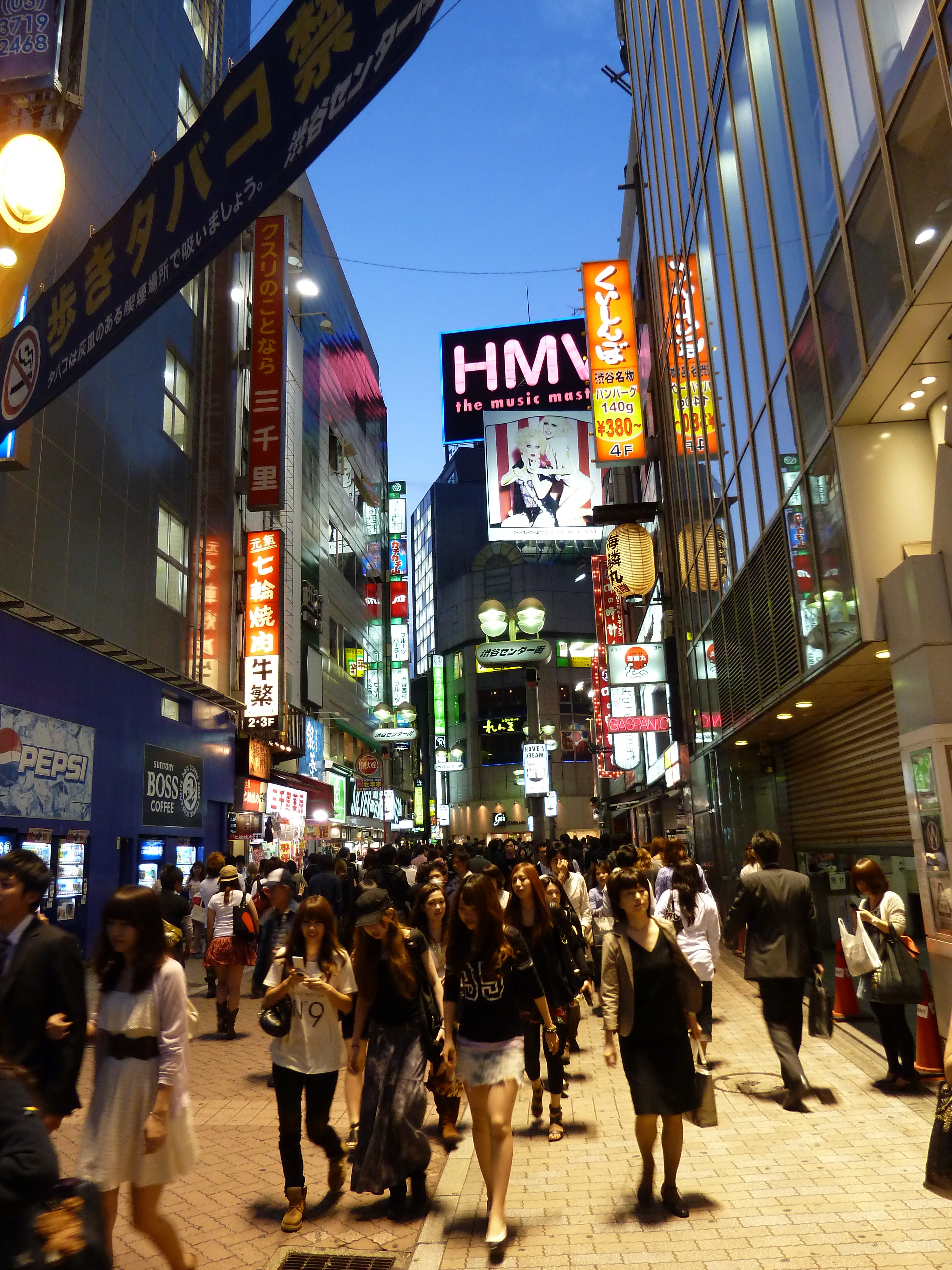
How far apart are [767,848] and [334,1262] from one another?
15.9 ft

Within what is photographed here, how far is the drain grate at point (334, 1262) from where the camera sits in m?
4.88

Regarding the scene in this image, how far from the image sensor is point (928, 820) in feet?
27.9

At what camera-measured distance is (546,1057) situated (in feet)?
23.9

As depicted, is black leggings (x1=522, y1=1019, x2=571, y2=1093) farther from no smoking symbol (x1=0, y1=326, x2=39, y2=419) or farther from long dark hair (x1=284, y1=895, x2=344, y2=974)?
no smoking symbol (x1=0, y1=326, x2=39, y2=419)

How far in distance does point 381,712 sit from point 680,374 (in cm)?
2608

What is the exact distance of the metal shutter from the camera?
11359 mm

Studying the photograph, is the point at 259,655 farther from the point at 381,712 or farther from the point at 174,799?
the point at 381,712

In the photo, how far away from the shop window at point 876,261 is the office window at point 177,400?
55.8 ft

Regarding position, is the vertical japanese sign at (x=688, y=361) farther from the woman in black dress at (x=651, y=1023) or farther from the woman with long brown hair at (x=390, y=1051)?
the woman with long brown hair at (x=390, y=1051)

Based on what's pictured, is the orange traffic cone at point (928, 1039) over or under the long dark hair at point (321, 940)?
under

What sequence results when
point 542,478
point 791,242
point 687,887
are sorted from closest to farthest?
point 687,887 → point 791,242 → point 542,478

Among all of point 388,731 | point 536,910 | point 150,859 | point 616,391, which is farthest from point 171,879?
point 388,731

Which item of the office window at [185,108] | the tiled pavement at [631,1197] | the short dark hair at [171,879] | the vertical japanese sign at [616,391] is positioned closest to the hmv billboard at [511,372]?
the vertical japanese sign at [616,391]

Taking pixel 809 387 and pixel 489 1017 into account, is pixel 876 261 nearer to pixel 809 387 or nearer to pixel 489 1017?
pixel 809 387
